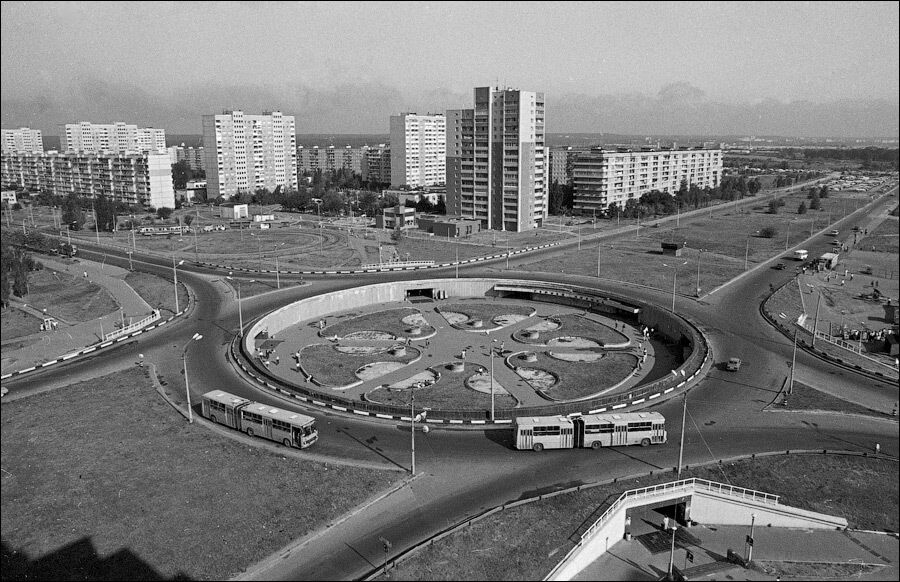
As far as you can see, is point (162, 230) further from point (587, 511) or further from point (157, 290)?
point (587, 511)

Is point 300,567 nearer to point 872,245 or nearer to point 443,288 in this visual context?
point 443,288

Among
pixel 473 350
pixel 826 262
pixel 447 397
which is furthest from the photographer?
pixel 826 262

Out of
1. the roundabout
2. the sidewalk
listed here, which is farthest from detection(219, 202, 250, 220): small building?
the roundabout

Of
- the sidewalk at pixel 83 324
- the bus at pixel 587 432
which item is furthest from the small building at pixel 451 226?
the bus at pixel 587 432

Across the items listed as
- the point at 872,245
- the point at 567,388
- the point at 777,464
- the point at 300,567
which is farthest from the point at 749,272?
the point at 300,567

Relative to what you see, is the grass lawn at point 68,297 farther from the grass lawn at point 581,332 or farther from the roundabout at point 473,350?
the grass lawn at point 581,332

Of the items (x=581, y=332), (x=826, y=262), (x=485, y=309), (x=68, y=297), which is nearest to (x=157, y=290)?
(x=68, y=297)

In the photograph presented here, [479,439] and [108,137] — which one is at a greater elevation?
[108,137]
